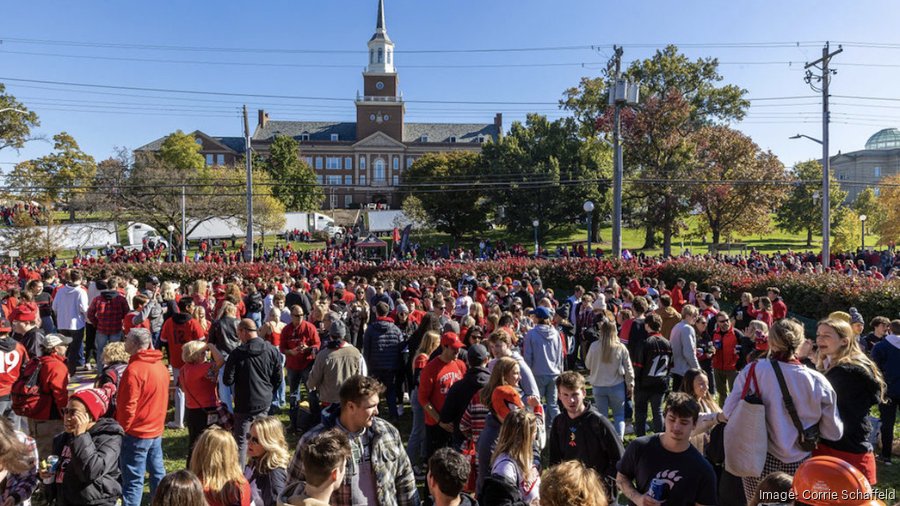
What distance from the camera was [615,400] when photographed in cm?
724

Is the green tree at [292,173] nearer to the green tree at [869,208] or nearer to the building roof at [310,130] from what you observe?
the building roof at [310,130]

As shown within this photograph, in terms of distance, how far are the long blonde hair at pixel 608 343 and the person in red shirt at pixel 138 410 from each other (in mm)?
4572

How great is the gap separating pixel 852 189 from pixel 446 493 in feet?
391

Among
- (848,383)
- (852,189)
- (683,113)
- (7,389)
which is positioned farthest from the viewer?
(852,189)

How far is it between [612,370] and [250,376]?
3.95 meters

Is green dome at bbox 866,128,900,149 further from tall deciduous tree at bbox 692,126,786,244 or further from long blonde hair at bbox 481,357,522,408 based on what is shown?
long blonde hair at bbox 481,357,522,408

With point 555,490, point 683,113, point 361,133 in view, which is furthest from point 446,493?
point 361,133

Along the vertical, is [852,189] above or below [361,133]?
below

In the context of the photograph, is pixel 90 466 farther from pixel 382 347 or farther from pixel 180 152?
pixel 180 152

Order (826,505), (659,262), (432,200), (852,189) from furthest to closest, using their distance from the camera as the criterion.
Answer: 1. (852,189)
2. (432,200)
3. (659,262)
4. (826,505)

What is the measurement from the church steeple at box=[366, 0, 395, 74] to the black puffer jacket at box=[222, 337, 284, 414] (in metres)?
86.3

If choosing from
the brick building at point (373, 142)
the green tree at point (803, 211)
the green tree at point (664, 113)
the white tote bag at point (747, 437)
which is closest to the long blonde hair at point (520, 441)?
the white tote bag at point (747, 437)

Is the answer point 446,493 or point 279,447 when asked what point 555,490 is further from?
point 279,447

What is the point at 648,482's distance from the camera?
380cm
